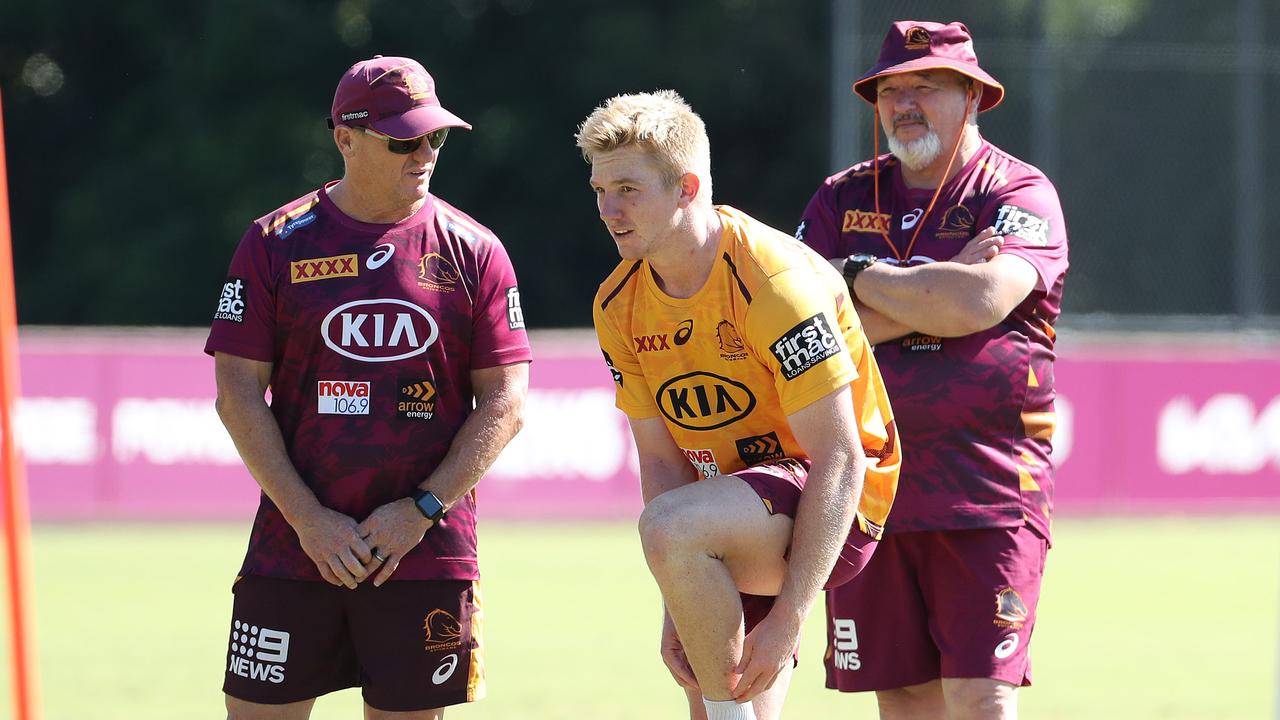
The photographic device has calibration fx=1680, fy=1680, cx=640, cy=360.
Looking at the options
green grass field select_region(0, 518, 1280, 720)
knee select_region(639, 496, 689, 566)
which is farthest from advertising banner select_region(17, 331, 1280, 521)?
knee select_region(639, 496, 689, 566)

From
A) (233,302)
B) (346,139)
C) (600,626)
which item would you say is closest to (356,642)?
(233,302)

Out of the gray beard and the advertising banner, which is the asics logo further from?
the advertising banner

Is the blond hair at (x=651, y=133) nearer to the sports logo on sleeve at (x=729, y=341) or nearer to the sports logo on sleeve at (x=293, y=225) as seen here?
the sports logo on sleeve at (x=729, y=341)

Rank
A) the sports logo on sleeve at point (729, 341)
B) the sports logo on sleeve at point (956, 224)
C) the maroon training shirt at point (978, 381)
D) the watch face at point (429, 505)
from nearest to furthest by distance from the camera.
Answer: the sports logo on sleeve at point (729, 341), the watch face at point (429, 505), the maroon training shirt at point (978, 381), the sports logo on sleeve at point (956, 224)

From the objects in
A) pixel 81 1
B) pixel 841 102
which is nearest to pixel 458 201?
pixel 81 1

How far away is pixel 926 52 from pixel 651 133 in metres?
1.42

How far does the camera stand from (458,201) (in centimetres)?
2934

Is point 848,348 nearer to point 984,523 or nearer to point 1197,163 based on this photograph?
point 984,523

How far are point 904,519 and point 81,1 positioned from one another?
27621mm

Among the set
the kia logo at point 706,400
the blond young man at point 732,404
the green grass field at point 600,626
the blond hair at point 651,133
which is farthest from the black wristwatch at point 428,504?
the green grass field at point 600,626

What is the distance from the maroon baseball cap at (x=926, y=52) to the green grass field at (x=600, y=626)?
3.66 metres

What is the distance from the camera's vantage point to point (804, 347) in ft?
13.8

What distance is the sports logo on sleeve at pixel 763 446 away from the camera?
14.8 feet

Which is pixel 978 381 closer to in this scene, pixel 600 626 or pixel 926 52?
pixel 926 52
